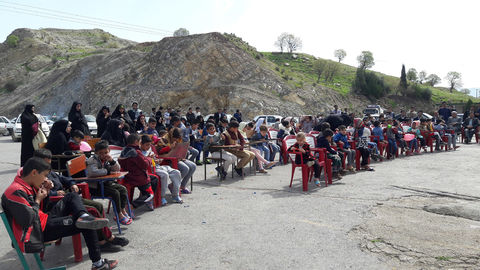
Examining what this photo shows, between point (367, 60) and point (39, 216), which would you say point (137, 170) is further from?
point (367, 60)

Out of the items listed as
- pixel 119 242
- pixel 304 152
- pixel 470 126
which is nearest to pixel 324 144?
pixel 304 152

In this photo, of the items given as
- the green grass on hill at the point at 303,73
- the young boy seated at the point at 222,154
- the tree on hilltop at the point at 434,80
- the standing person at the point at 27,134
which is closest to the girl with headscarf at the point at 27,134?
the standing person at the point at 27,134

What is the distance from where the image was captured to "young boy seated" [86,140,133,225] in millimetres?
5246

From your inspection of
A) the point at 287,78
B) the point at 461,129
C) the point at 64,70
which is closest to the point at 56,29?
the point at 64,70

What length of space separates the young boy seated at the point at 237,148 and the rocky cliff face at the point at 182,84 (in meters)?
28.0

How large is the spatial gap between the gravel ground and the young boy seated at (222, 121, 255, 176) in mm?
1203

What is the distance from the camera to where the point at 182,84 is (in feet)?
138

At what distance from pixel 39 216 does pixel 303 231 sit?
10.8 ft

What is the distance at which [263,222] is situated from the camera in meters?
5.46

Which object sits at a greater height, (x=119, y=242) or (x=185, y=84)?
(x=185, y=84)

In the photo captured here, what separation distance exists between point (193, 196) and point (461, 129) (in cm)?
1741

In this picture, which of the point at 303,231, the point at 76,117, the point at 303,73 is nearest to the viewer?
the point at 303,231

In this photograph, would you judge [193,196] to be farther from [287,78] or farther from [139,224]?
[287,78]

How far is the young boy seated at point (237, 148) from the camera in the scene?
30.9 ft
